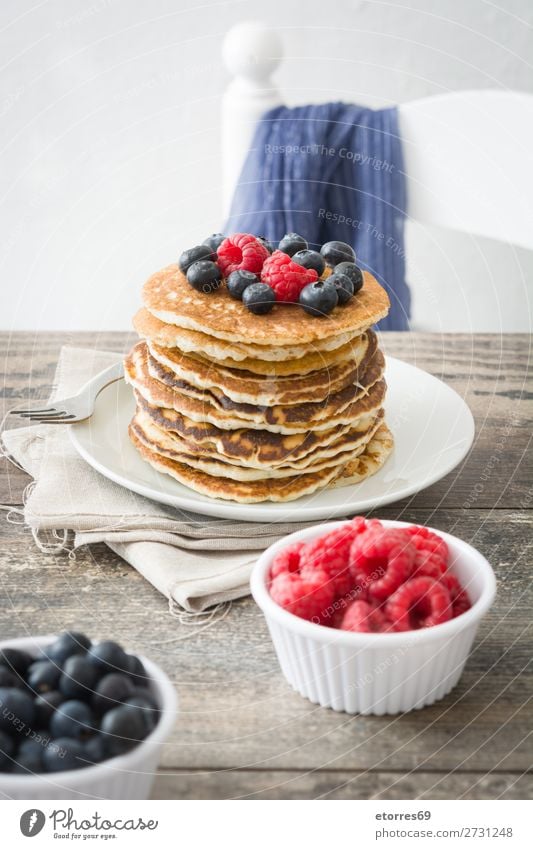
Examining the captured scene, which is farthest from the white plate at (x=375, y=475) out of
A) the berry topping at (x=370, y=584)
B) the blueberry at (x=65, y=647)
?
the blueberry at (x=65, y=647)

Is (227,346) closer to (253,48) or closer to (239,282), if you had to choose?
(239,282)

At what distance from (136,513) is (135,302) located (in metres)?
2.81

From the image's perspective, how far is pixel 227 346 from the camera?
161cm

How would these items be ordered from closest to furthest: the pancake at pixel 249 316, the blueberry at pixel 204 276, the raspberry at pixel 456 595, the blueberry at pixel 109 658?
1. the blueberry at pixel 109 658
2. the raspberry at pixel 456 595
3. the pancake at pixel 249 316
4. the blueberry at pixel 204 276

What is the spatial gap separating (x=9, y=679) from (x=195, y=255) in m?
0.95

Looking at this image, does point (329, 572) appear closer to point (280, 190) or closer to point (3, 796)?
point (3, 796)

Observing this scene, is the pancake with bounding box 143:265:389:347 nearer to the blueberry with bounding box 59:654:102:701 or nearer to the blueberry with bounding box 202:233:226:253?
the blueberry with bounding box 202:233:226:253

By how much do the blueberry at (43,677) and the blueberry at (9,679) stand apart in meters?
0.01

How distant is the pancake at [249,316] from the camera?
5.18ft

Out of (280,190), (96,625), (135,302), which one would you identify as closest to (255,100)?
(280,190)

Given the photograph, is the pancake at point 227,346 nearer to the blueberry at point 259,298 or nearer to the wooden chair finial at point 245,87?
the blueberry at point 259,298

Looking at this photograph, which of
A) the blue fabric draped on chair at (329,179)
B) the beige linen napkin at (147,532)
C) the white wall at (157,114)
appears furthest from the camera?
the white wall at (157,114)

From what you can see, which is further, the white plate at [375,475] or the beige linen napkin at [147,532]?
the white plate at [375,475]

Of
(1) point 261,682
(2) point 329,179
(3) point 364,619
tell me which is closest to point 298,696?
(1) point 261,682
